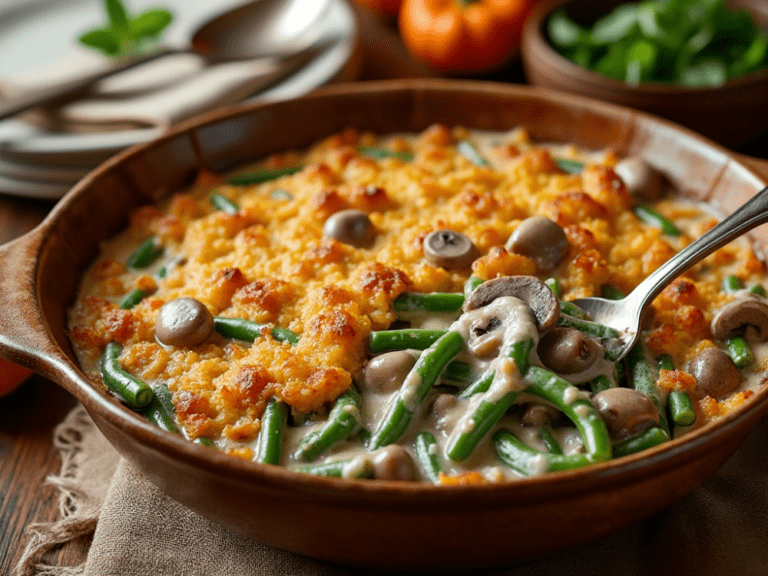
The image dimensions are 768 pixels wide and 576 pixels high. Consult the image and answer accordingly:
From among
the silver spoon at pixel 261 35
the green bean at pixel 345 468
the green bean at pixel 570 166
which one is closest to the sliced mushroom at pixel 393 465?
the green bean at pixel 345 468

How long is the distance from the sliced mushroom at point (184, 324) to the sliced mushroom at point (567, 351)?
1442mm

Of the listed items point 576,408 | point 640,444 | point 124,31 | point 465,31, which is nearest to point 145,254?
point 576,408

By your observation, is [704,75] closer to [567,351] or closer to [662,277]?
[662,277]

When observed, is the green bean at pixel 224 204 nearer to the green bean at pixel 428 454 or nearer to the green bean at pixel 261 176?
the green bean at pixel 261 176

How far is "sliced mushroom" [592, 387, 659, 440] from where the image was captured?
294cm

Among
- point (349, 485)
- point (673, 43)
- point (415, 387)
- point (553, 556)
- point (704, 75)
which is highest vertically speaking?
point (349, 485)

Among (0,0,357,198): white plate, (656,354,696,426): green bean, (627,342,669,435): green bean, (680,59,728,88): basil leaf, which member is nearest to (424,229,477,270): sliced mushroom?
(627,342,669,435): green bean

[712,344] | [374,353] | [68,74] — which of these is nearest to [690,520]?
[712,344]

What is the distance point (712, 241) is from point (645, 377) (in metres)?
0.68

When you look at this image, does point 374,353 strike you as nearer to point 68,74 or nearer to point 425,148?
point 425,148

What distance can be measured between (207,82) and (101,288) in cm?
276

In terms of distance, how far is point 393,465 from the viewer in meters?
2.76

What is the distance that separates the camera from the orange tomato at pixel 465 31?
638 centimetres

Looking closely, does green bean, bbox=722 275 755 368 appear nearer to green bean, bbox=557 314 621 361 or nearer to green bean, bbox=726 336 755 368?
green bean, bbox=726 336 755 368
